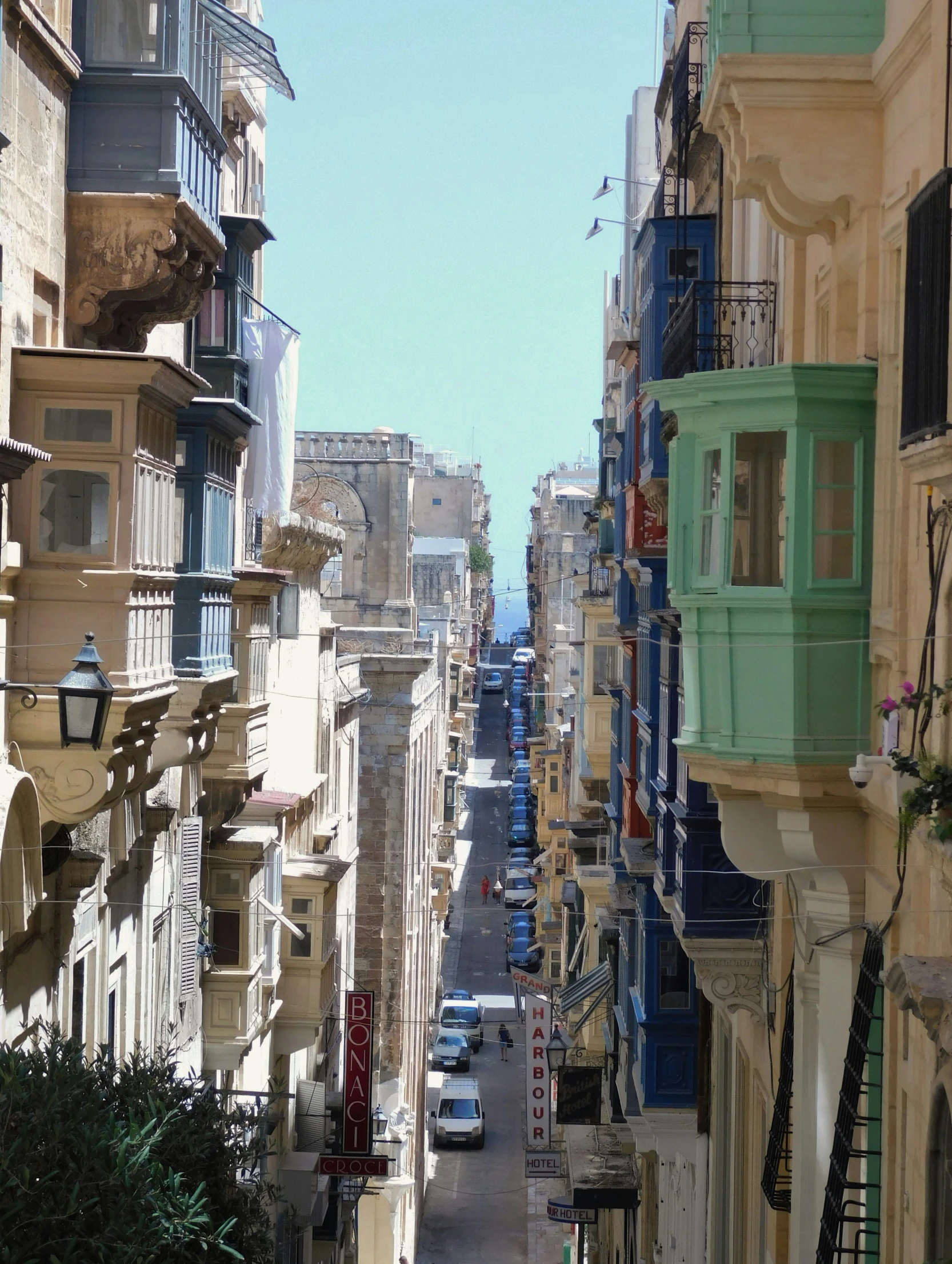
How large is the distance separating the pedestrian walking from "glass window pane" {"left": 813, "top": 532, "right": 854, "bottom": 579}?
130 ft

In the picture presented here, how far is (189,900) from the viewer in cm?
1905

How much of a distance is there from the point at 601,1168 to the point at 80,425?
13996 millimetres

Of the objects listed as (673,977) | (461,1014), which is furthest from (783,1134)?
(461,1014)

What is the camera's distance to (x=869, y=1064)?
8.59 meters

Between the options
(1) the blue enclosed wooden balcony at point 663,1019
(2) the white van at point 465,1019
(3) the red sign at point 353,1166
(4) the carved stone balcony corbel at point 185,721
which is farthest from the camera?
(2) the white van at point 465,1019

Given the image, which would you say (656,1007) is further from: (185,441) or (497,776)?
(497,776)

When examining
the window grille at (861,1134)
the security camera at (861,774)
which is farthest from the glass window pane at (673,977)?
the security camera at (861,774)

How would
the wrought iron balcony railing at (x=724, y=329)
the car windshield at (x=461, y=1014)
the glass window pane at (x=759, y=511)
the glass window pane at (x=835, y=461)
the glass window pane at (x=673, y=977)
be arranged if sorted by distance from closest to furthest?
1. the glass window pane at (x=835, y=461)
2. the glass window pane at (x=759, y=511)
3. the wrought iron balcony railing at (x=724, y=329)
4. the glass window pane at (x=673, y=977)
5. the car windshield at (x=461, y=1014)

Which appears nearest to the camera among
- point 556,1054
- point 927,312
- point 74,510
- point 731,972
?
point 927,312

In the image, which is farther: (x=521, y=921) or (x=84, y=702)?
(x=521, y=921)

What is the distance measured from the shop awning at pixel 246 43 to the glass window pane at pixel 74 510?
4.13m

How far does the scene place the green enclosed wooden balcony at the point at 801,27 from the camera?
8625 mm

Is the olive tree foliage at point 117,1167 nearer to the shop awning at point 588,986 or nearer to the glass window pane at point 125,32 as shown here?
the glass window pane at point 125,32

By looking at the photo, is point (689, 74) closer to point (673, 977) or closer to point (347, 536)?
point (673, 977)
